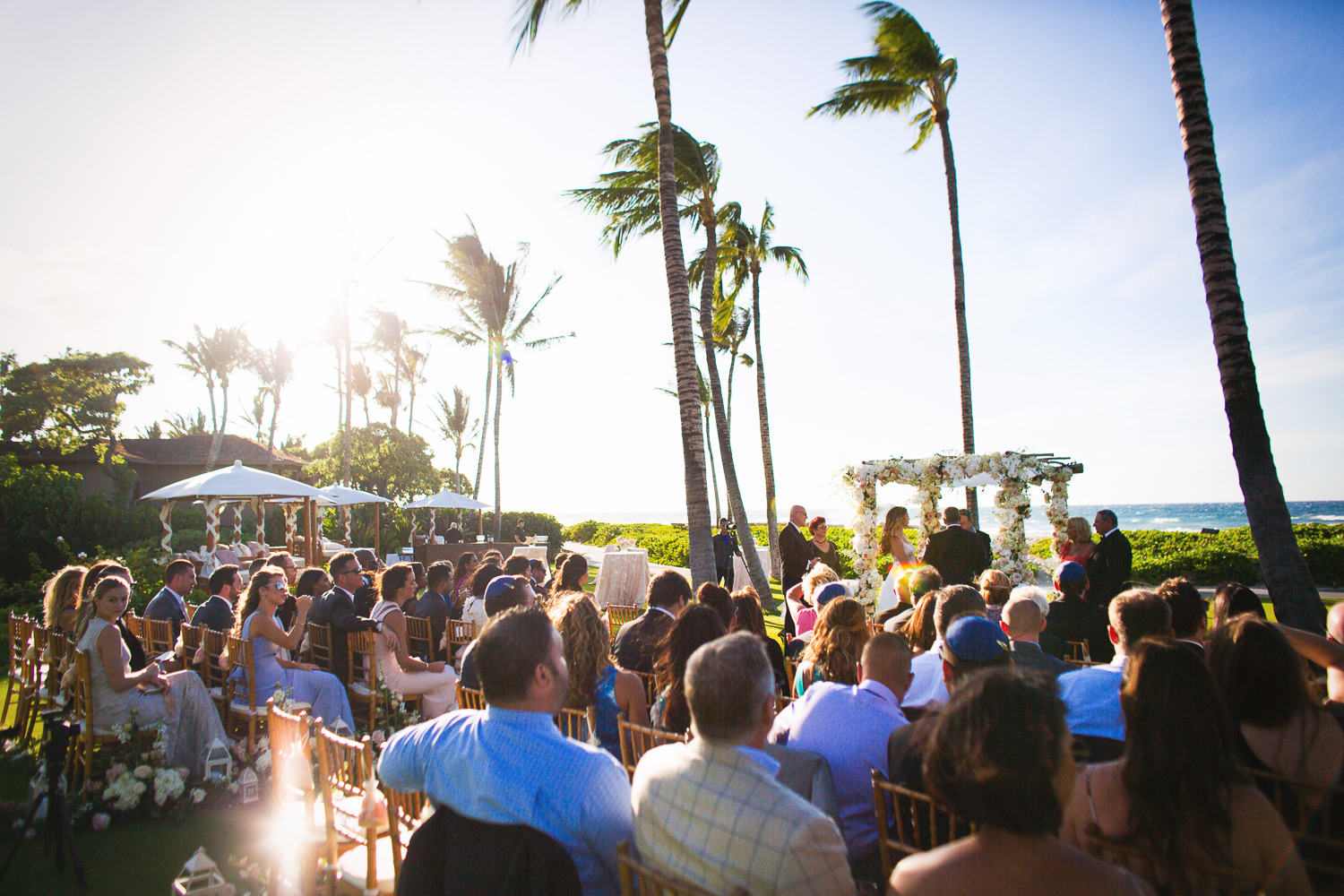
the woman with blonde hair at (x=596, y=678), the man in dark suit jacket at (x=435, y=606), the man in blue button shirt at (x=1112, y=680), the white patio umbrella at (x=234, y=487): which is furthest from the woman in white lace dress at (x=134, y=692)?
the white patio umbrella at (x=234, y=487)

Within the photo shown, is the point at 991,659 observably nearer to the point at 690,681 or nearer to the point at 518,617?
the point at 690,681

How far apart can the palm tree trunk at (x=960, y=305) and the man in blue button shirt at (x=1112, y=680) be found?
11.0 meters

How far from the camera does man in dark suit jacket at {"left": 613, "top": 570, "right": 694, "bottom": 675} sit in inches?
177

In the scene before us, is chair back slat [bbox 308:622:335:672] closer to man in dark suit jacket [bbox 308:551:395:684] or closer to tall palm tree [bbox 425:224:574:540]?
man in dark suit jacket [bbox 308:551:395:684]

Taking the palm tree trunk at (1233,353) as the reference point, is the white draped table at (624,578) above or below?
below

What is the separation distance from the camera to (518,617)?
2.23 meters

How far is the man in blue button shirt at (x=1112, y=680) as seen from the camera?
2.95 metres

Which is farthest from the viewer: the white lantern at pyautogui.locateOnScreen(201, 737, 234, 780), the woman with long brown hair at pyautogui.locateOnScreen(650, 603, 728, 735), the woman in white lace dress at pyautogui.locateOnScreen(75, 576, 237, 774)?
the white lantern at pyautogui.locateOnScreen(201, 737, 234, 780)

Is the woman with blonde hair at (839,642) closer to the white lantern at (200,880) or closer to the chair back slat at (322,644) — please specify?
the white lantern at (200,880)

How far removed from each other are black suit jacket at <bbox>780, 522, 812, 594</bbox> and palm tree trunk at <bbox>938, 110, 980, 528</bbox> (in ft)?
19.0

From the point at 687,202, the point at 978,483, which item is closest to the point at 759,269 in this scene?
the point at 687,202

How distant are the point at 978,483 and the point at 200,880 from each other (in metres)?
10.3

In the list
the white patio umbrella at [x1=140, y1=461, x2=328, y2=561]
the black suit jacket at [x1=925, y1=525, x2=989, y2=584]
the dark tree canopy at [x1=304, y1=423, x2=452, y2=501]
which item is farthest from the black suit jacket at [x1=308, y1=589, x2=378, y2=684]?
the dark tree canopy at [x1=304, y1=423, x2=452, y2=501]

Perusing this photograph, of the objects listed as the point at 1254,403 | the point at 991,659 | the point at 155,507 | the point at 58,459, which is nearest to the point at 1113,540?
the point at 1254,403
